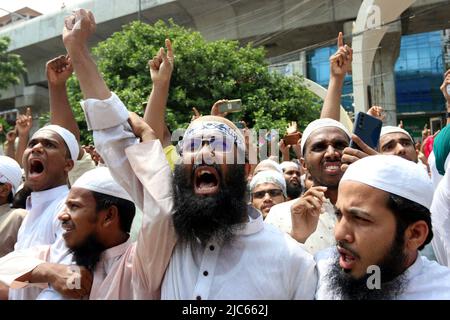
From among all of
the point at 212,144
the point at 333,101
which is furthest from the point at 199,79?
the point at 212,144

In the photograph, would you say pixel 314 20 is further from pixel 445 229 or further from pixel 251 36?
pixel 445 229

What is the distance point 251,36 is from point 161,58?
1671 cm

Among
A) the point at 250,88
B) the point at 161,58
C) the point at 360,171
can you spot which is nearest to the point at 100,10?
the point at 250,88

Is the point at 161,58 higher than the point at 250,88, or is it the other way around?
the point at 250,88

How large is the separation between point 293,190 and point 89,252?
3.06 metres

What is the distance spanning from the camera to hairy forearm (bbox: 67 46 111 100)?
2.12 m

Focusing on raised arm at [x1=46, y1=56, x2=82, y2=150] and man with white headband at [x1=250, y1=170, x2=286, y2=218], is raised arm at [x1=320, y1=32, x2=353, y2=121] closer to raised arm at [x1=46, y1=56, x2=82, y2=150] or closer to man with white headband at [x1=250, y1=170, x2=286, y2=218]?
man with white headband at [x1=250, y1=170, x2=286, y2=218]

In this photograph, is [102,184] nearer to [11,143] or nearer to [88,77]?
[88,77]

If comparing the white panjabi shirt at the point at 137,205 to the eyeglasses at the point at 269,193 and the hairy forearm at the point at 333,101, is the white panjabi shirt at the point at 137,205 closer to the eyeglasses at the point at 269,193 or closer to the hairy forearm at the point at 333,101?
the hairy forearm at the point at 333,101

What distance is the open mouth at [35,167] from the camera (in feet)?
10.2
